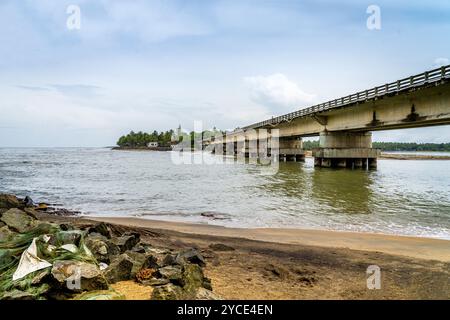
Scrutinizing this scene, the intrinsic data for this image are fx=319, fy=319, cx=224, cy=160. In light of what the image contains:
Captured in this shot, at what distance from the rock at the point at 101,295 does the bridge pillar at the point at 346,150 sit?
4028cm

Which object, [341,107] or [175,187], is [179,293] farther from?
[341,107]

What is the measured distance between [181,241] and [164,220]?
14.2 feet

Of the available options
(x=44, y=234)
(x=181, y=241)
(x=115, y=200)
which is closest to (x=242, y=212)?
(x=181, y=241)

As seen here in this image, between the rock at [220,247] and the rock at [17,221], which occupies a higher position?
the rock at [17,221]

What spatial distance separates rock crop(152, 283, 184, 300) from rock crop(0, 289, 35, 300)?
1.74 m

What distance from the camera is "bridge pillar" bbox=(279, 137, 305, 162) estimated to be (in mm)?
66750

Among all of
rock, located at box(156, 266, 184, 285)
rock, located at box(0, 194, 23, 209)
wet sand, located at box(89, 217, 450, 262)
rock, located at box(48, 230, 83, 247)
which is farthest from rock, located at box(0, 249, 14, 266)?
rock, located at box(0, 194, 23, 209)

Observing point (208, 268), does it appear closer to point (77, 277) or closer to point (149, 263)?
point (149, 263)

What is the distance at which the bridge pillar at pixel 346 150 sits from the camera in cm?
4162

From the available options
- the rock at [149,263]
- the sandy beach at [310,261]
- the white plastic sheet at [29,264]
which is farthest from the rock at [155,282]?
the white plastic sheet at [29,264]

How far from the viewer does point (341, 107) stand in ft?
120

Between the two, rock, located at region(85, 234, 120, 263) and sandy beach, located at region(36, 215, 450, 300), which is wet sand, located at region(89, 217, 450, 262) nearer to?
sandy beach, located at region(36, 215, 450, 300)

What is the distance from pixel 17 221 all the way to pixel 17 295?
5.40 metres

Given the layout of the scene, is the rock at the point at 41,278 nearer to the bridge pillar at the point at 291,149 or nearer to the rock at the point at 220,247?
the rock at the point at 220,247
